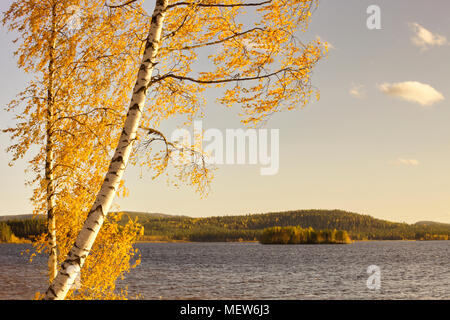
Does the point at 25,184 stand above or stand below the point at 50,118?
below

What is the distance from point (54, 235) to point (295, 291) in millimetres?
38910

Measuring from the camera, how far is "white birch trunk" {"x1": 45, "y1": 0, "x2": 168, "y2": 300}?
24.1 feet

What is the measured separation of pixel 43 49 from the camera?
11.7 m

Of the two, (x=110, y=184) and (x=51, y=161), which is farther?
(x=51, y=161)

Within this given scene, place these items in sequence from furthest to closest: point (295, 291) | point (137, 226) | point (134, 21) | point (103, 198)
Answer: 1. point (295, 291)
2. point (137, 226)
3. point (134, 21)
4. point (103, 198)

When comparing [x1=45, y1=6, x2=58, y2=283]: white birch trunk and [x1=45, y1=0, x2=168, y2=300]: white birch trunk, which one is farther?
[x1=45, y1=6, x2=58, y2=283]: white birch trunk

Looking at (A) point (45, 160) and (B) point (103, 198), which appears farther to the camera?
(A) point (45, 160)

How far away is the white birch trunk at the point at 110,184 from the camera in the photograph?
736 cm

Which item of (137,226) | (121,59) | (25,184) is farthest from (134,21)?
(137,226)

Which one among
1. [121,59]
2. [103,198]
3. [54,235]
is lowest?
[54,235]

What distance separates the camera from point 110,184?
764 cm

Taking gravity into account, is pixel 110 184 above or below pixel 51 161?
below

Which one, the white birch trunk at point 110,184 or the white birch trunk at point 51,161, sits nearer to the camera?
the white birch trunk at point 110,184
